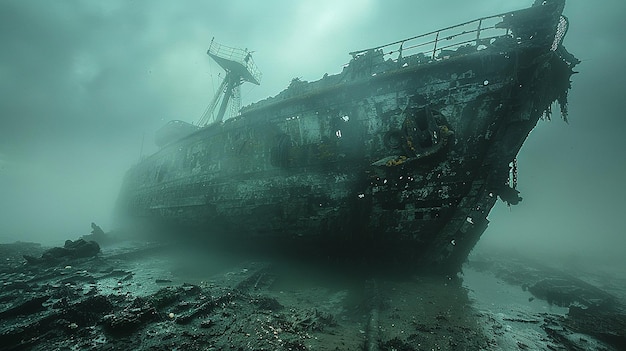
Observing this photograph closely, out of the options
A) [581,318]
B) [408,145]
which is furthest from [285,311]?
[581,318]

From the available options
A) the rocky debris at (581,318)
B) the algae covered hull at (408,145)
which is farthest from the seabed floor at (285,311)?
the algae covered hull at (408,145)

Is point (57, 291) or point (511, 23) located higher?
point (511, 23)

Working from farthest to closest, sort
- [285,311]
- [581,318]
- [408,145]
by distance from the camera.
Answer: [408,145] < [581,318] < [285,311]

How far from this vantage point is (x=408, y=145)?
7363mm

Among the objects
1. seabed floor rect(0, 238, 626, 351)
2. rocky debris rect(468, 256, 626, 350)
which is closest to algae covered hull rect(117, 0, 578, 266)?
seabed floor rect(0, 238, 626, 351)

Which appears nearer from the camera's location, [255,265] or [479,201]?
[479,201]

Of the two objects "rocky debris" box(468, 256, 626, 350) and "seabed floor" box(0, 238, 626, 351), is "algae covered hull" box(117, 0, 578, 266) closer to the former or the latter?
"seabed floor" box(0, 238, 626, 351)

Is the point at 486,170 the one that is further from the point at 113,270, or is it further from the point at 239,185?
the point at 113,270

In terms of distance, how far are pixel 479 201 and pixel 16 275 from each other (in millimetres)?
14530

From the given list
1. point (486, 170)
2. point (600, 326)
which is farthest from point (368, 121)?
point (600, 326)

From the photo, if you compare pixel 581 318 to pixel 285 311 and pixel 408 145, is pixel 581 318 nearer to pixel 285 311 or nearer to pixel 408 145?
pixel 408 145

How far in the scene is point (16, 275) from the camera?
29.0 feet

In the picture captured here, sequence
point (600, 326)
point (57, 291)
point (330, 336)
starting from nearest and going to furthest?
point (330, 336), point (600, 326), point (57, 291)

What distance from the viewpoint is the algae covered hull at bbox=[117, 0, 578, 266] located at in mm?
6855
